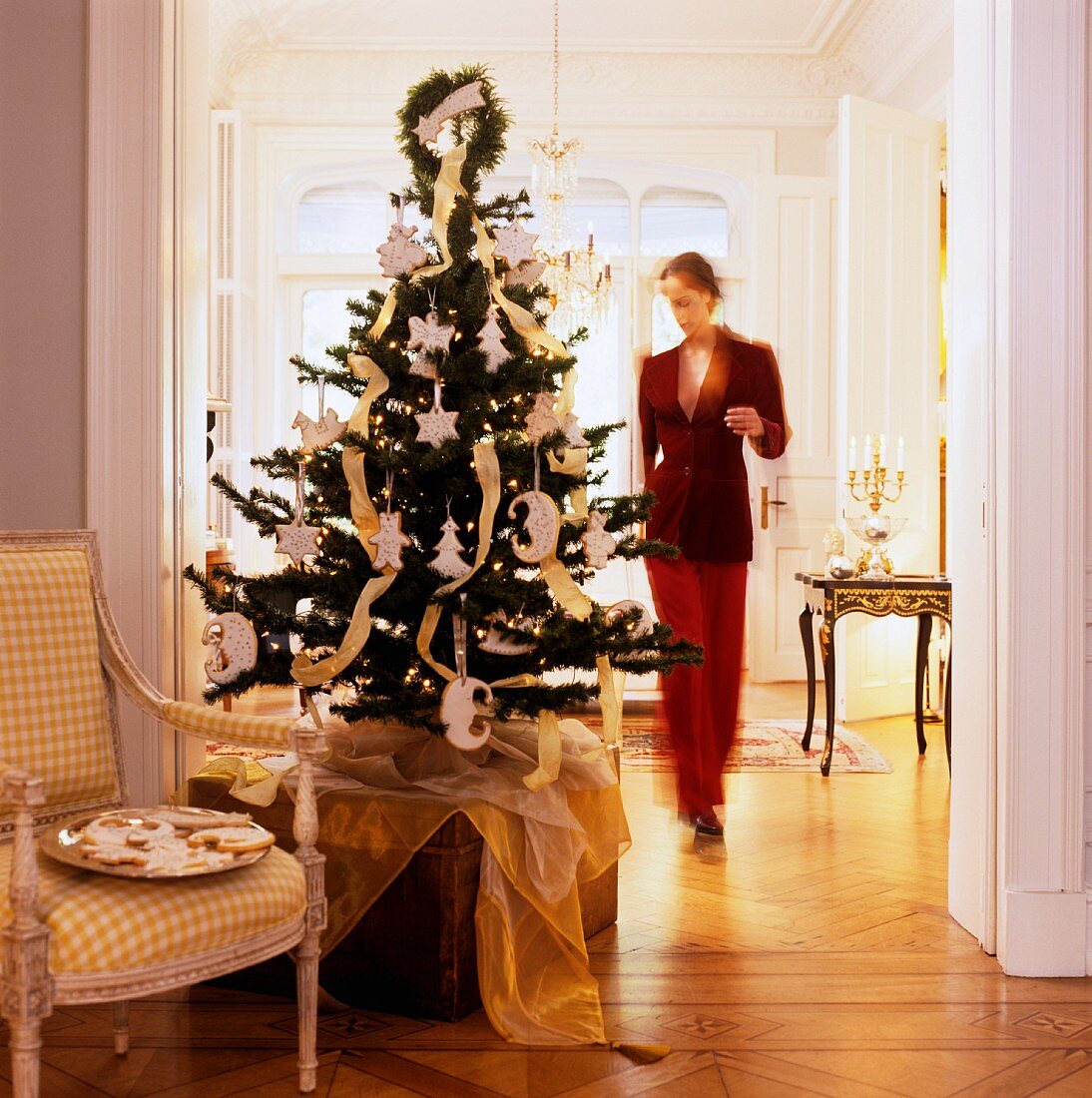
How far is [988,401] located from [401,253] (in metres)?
1.30

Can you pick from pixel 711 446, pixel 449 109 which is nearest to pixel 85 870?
pixel 449 109

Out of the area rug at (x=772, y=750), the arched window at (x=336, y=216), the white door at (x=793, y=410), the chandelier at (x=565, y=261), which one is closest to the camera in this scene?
the area rug at (x=772, y=750)

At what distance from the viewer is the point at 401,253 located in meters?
2.49

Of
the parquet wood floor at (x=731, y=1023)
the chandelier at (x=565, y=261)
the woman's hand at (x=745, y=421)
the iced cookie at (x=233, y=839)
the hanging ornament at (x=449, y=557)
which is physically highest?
the chandelier at (x=565, y=261)

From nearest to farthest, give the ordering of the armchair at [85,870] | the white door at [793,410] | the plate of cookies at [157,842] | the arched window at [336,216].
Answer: the armchair at [85,870], the plate of cookies at [157,842], the white door at [793,410], the arched window at [336,216]

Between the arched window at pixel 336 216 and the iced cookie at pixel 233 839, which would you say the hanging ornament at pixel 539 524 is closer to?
the iced cookie at pixel 233 839

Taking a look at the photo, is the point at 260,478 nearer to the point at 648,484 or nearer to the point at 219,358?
the point at 219,358

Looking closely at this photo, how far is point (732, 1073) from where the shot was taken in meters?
2.06

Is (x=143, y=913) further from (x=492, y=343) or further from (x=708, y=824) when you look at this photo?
(x=708, y=824)

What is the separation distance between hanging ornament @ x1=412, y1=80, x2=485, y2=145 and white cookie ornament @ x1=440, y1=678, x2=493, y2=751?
114 centimetres

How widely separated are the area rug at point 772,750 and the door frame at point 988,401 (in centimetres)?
169

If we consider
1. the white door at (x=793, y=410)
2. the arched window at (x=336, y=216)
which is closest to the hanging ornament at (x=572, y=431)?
the white door at (x=793, y=410)

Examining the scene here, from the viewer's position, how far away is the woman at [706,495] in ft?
11.4

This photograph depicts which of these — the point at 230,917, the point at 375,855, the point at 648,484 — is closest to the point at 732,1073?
the point at 375,855
